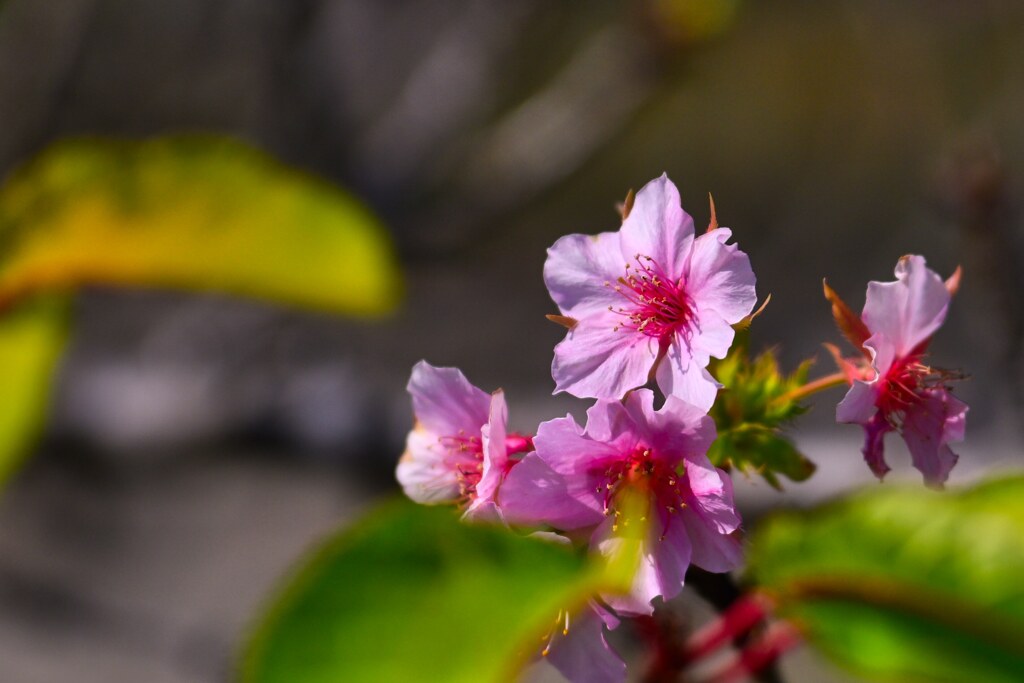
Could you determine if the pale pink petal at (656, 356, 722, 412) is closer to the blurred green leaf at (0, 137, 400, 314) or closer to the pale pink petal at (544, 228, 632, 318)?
the pale pink petal at (544, 228, 632, 318)

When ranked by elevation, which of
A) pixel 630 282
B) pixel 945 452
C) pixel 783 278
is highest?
pixel 783 278

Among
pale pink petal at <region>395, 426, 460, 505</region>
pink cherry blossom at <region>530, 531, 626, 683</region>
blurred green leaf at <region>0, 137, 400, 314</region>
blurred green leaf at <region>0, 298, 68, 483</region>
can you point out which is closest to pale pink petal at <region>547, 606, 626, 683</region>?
pink cherry blossom at <region>530, 531, 626, 683</region>

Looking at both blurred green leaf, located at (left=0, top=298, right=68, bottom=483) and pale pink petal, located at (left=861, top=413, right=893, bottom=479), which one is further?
blurred green leaf, located at (left=0, top=298, right=68, bottom=483)

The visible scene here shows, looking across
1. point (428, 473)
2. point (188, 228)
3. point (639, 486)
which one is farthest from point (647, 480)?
point (188, 228)

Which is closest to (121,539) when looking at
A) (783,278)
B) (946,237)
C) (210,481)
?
(210,481)

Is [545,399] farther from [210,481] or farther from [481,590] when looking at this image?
[481,590]
